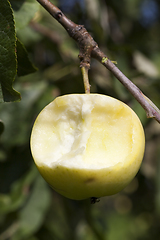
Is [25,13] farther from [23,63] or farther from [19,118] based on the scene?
[19,118]

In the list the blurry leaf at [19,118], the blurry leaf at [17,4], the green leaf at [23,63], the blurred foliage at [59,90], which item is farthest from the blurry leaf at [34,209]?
the blurry leaf at [17,4]

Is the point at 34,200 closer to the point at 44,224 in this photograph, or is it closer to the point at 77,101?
the point at 44,224

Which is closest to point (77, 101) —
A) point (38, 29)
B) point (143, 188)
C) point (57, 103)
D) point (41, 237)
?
point (57, 103)

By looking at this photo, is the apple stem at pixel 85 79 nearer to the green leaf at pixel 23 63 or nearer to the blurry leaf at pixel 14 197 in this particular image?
the green leaf at pixel 23 63

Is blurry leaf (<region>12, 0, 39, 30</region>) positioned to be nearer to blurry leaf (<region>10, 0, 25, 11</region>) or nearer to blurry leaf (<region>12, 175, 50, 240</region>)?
blurry leaf (<region>10, 0, 25, 11</region>)

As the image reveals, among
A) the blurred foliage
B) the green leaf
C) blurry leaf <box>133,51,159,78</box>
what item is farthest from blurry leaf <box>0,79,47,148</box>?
blurry leaf <box>133,51,159,78</box>

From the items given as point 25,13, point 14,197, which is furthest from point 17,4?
point 14,197
